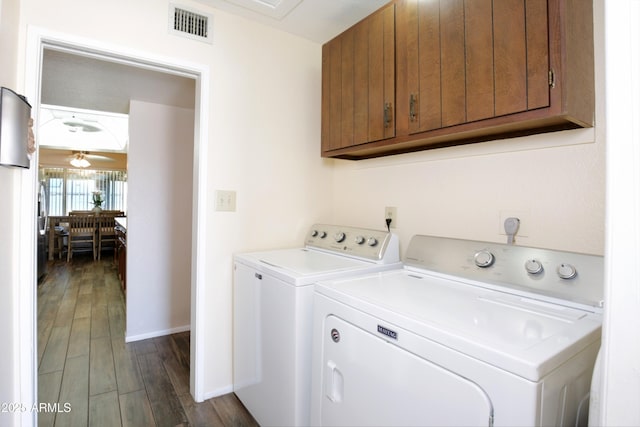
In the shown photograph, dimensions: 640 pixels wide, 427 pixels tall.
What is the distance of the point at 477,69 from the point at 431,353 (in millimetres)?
998

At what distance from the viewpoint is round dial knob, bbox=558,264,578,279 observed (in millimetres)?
1022

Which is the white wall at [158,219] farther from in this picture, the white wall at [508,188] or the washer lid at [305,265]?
the white wall at [508,188]

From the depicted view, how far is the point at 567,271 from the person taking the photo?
104 centimetres

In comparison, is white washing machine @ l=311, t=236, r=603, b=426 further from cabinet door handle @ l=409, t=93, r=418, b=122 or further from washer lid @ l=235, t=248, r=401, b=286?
cabinet door handle @ l=409, t=93, r=418, b=122

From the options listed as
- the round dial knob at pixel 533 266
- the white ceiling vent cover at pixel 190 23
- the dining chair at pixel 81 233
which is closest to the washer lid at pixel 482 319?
the round dial knob at pixel 533 266

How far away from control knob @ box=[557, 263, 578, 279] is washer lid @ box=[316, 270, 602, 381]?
10 centimetres

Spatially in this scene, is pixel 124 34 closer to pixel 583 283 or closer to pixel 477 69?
pixel 477 69

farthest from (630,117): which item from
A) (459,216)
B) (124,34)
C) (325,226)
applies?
(124,34)

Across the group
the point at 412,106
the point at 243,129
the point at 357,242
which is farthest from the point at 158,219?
the point at 412,106

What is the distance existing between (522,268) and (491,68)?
2.34ft

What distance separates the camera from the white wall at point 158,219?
8.96 ft

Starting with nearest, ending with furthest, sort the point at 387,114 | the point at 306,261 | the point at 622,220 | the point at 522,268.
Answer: the point at 622,220
the point at 522,268
the point at 387,114
the point at 306,261

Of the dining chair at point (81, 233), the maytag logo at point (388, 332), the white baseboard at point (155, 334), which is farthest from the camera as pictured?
the dining chair at point (81, 233)

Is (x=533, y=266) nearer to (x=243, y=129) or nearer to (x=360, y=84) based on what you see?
(x=360, y=84)
